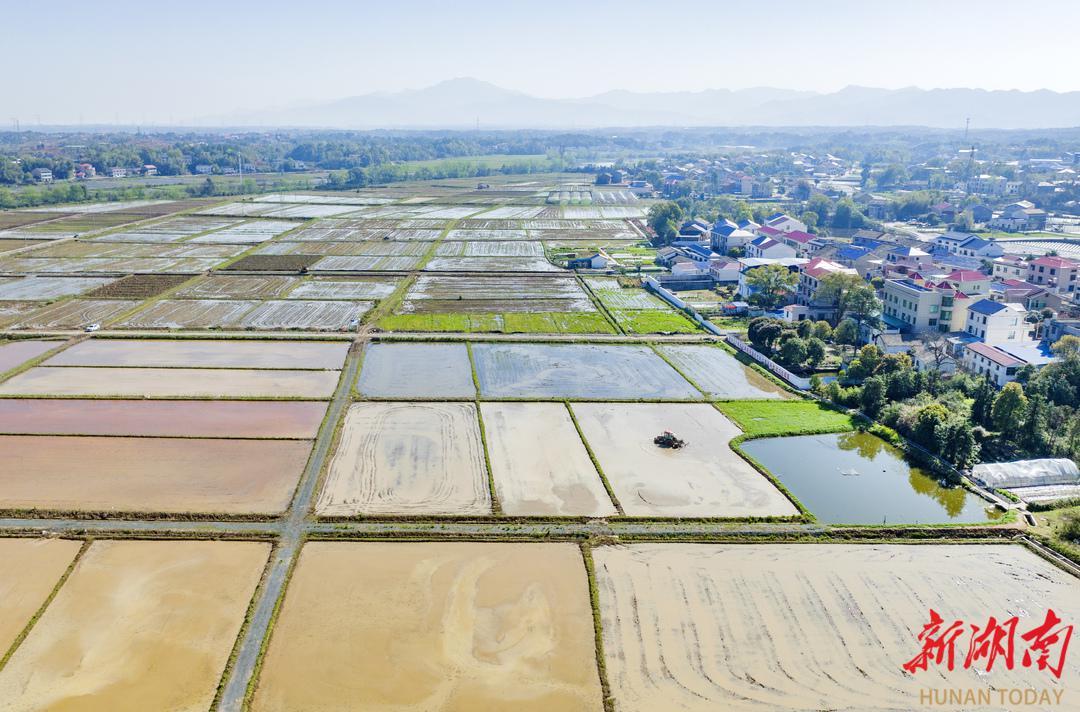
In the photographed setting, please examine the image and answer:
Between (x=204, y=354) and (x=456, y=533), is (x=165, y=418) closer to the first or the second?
(x=204, y=354)

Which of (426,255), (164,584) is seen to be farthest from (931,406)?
(426,255)

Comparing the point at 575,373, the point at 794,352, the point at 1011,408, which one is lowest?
the point at 575,373

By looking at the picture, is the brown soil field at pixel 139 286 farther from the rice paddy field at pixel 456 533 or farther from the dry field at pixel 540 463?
the dry field at pixel 540 463

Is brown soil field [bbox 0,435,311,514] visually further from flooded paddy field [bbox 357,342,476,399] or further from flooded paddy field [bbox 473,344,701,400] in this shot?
flooded paddy field [bbox 473,344,701,400]

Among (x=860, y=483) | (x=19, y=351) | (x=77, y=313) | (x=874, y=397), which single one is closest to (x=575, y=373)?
(x=874, y=397)

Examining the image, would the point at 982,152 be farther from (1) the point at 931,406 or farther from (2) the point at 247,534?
(2) the point at 247,534

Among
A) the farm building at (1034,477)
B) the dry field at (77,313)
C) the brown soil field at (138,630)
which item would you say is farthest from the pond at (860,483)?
the dry field at (77,313)
